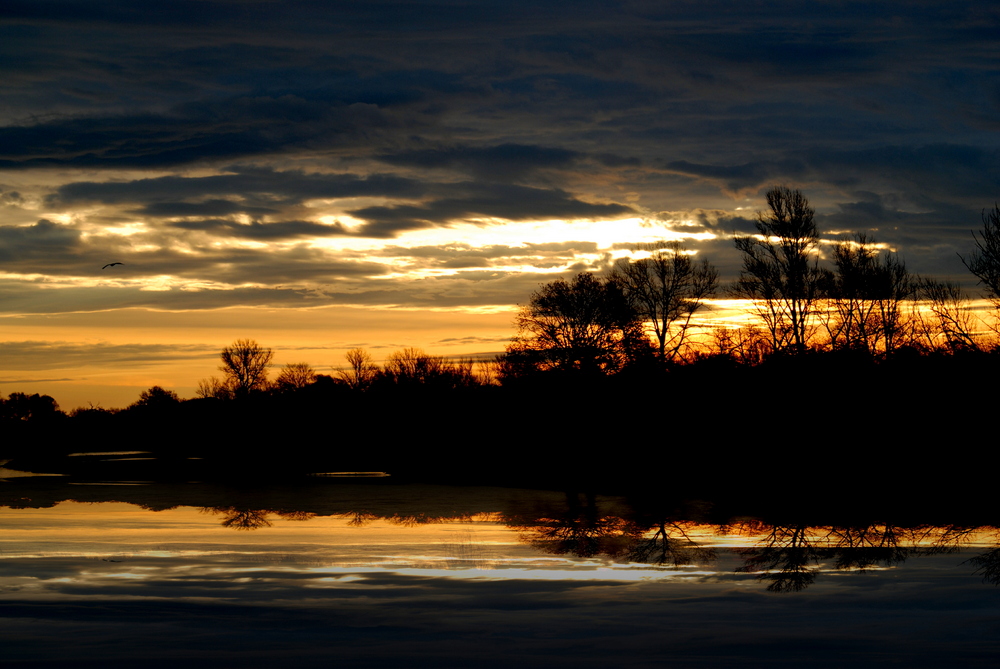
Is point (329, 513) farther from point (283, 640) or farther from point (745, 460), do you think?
point (745, 460)

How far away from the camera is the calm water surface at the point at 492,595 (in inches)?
361

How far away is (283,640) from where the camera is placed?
9.63 m

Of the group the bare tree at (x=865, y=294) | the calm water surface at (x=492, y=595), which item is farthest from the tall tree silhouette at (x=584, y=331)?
the calm water surface at (x=492, y=595)

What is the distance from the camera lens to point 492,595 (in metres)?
11.7

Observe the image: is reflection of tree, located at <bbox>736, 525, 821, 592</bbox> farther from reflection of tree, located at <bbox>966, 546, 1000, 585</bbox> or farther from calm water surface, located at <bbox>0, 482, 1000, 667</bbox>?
reflection of tree, located at <bbox>966, 546, 1000, 585</bbox>

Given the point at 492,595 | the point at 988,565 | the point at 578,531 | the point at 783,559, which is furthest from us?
the point at 578,531

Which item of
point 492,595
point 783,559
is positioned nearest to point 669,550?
point 783,559

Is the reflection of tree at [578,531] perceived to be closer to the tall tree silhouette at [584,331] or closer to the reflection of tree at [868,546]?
the reflection of tree at [868,546]

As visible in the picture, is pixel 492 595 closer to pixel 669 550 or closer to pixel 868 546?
pixel 669 550

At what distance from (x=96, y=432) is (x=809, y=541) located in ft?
386

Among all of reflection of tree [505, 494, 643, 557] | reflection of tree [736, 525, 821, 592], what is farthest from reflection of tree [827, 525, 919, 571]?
reflection of tree [505, 494, 643, 557]

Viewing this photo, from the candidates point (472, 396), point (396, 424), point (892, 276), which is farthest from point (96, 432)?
point (892, 276)

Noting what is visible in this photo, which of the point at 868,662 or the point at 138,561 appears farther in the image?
the point at 138,561

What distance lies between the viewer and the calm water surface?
9180 millimetres
